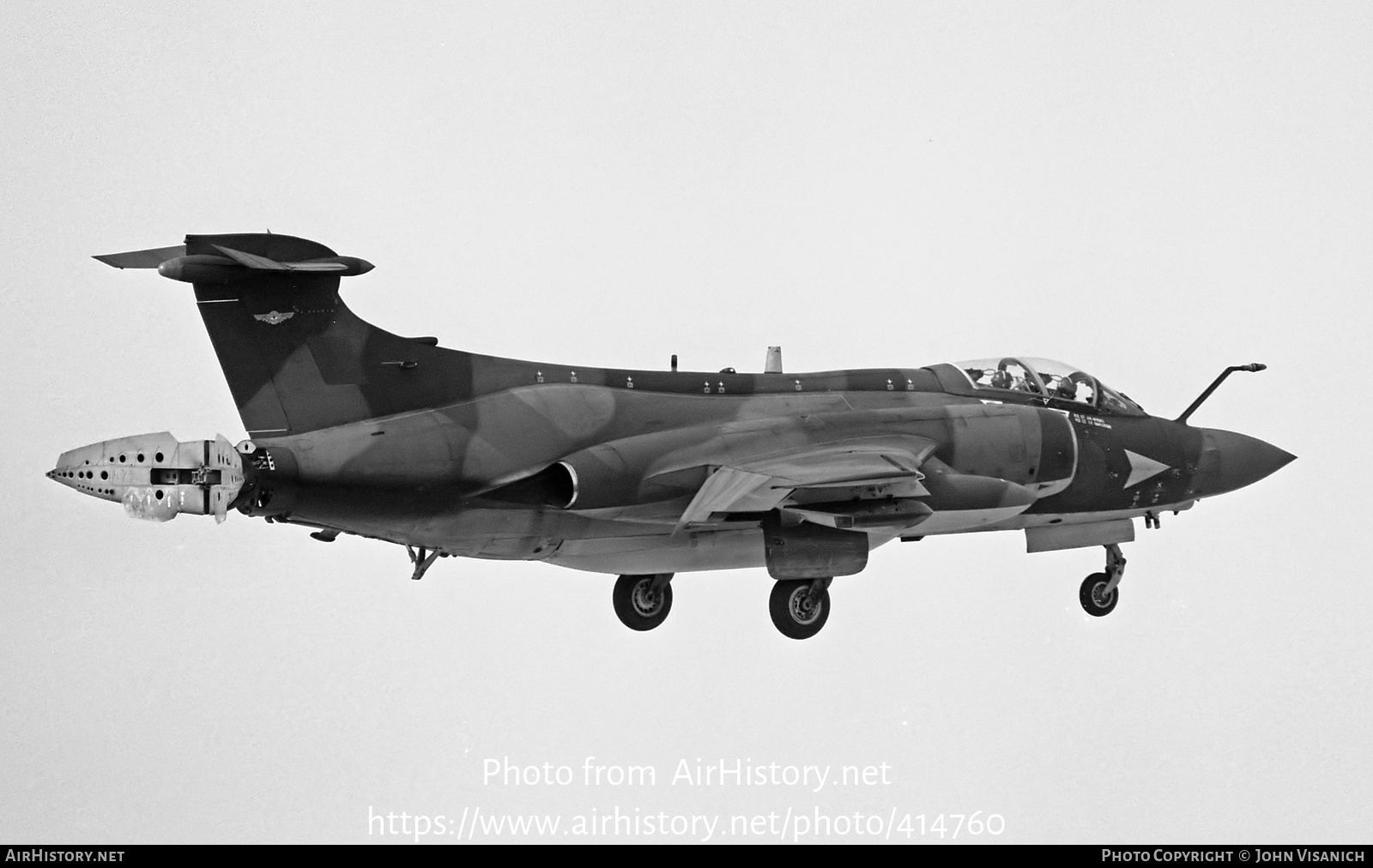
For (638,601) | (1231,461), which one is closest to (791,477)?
(638,601)

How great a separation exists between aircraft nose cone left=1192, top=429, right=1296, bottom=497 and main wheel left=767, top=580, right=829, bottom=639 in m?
4.75

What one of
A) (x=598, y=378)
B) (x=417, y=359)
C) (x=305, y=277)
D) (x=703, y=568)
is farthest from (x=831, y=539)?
(x=305, y=277)

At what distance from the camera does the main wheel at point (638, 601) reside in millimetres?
19250

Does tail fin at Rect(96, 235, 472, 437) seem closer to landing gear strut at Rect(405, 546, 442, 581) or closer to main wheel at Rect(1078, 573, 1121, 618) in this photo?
landing gear strut at Rect(405, 546, 442, 581)

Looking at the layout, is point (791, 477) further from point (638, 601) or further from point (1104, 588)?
point (1104, 588)

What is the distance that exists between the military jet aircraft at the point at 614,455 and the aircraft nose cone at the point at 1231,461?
21 centimetres

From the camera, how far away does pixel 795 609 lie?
18.6m

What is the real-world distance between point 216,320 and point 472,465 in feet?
8.22

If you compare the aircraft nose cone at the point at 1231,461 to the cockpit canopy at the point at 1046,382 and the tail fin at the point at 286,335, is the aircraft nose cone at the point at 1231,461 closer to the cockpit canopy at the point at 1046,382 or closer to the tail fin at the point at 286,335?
the cockpit canopy at the point at 1046,382

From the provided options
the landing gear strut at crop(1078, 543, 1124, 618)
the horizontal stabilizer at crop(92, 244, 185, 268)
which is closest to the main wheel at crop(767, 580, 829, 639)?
the landing gear strut at crop(1078, 543, 1124, 618)

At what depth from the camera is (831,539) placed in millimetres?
17516

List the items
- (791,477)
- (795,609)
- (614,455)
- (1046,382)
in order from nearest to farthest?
(791,477)
(614,455)
(795,609)
(1046,382)

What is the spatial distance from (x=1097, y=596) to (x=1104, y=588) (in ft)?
0.42

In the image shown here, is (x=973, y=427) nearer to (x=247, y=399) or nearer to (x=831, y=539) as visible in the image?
(x=831, y=539)
